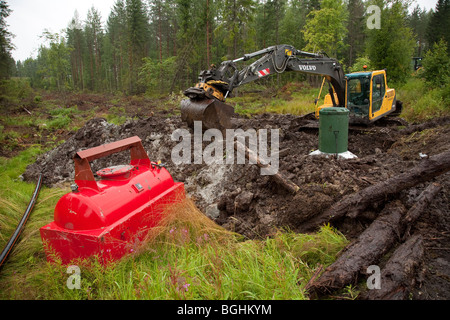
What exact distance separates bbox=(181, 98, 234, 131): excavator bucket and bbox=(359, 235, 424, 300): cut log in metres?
4.68

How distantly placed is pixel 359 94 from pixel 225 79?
5398 mm

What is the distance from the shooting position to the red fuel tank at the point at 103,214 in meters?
3.12

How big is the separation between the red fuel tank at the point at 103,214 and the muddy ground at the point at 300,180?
1485 millimetres

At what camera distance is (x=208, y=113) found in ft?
22.6

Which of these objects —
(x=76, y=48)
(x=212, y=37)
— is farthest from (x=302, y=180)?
(x=76, y=48)

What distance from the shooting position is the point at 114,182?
377 cm

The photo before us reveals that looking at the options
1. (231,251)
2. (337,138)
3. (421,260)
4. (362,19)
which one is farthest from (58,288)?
(362,19)

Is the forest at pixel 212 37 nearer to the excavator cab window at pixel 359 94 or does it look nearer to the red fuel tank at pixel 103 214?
the excavator cab window at pixel 359 94

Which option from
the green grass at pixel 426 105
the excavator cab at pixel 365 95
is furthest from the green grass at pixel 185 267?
the green grass at pixel 426 105

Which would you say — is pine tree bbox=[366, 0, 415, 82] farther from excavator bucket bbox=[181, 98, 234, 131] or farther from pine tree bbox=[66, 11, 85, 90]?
pine tree bbox=[66, 11, 85, 90]

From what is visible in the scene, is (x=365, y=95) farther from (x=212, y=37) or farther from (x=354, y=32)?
(x=354, y=32)

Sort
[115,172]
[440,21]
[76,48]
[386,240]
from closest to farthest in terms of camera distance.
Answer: [386,240]
[115,172]
[440,21]
[76,48]

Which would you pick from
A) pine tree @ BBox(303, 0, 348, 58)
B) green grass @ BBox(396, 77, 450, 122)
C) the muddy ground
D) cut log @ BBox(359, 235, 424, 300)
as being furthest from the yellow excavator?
pine tree @ BBox(303, 0, 348, 58)

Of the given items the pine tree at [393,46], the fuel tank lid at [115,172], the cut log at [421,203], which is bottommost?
the cut log at [421,203]
